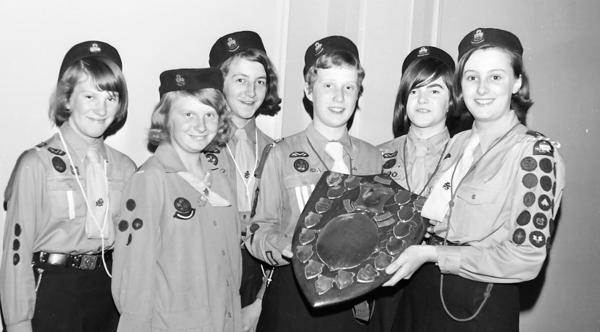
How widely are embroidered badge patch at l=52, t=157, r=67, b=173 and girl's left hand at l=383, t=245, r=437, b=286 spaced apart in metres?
1.71

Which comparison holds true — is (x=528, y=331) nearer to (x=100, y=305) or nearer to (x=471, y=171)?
(x=471, y=171)

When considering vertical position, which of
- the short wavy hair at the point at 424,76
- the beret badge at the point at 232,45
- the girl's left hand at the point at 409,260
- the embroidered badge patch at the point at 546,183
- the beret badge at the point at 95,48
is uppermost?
the beret badge at the point at 232,45

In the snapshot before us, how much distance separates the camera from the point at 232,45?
3.60 metres

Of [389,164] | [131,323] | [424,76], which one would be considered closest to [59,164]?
[131,323]

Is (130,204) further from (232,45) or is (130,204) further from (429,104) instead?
(429,104)

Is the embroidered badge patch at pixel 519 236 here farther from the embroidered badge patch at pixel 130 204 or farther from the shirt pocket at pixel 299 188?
the embroidered badge patch at pixel 130 204

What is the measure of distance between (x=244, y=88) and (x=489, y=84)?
4.75 feet

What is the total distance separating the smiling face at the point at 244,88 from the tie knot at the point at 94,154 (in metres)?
0.81

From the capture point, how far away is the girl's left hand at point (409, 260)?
2.45 metres

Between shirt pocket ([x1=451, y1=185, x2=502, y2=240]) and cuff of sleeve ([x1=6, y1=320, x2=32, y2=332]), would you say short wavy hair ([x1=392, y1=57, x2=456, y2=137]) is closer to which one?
shirt pocket ([x1=451, y1=185, x2=502, y2=240])

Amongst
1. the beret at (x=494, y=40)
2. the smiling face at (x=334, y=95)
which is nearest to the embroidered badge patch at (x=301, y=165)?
the smiling face at (x=334, y=95)

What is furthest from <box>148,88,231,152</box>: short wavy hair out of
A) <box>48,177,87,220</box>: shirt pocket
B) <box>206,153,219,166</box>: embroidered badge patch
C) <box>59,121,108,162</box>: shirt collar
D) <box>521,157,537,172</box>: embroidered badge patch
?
<box>521,157,537,172</box>: embroidered badge patch

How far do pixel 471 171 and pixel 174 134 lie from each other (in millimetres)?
1487

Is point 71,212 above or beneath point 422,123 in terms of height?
beneath
